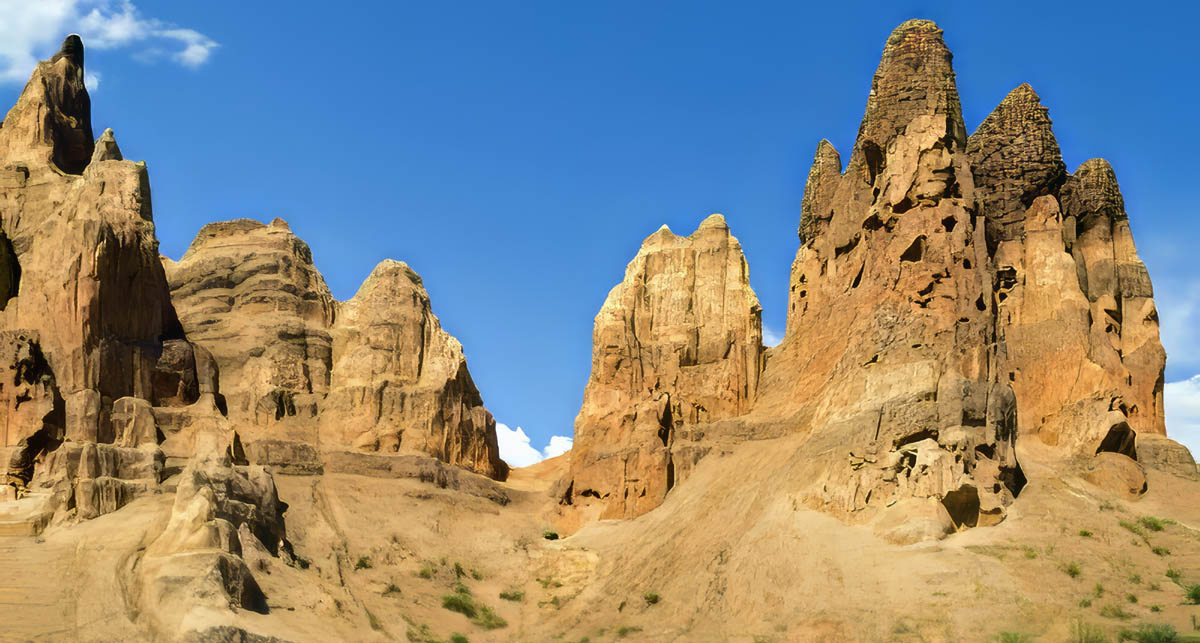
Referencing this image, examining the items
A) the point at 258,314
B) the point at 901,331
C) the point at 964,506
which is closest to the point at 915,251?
the point at 901,331

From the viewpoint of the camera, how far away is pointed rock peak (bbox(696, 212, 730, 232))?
8119 cm

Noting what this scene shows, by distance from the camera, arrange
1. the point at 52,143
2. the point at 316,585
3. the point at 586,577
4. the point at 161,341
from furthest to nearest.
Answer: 1. the point at 52,143
2. the point at 161,341
3. the point at 586,577
4. the point at 316,585

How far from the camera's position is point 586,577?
66750mm

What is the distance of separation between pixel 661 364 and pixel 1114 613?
32086 mm

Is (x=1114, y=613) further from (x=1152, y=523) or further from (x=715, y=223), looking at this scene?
(x=715, y=223)

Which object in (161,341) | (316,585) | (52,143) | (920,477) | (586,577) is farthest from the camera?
(52,143)

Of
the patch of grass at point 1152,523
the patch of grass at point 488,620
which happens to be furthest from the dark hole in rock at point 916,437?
the patch of grass at point 488,620

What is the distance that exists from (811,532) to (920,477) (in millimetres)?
4576

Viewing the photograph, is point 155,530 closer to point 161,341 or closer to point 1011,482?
point 161,341

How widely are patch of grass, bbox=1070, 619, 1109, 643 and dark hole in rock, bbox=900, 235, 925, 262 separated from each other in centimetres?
1995

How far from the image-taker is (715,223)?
267ft

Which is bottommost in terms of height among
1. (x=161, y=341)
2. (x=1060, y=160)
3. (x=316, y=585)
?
(x=316, y=585)

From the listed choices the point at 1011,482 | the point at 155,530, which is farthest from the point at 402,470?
the point at 1011,482

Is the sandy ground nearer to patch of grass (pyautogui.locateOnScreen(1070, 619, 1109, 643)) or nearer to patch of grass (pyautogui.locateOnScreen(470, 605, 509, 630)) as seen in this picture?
patch of grass (pyautogui.locateOnScreen(1070, 619, 1109, 643))
